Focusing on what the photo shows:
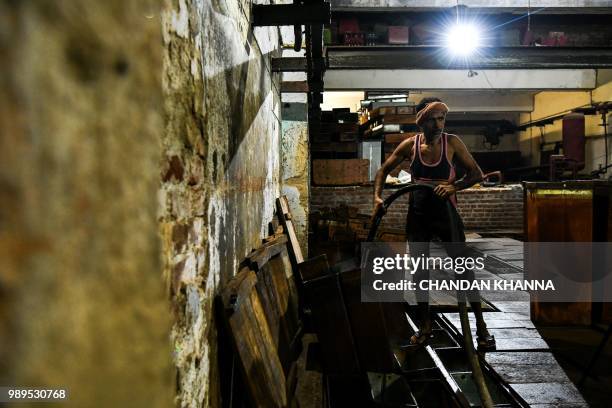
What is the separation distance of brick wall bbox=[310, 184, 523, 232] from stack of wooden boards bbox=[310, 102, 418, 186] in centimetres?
26

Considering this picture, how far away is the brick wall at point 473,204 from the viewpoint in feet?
30.7

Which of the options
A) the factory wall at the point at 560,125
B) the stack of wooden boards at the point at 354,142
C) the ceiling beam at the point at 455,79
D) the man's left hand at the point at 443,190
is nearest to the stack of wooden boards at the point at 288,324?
the man's left hand at the point at 443,190

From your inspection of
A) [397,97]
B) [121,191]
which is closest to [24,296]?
[121,191]

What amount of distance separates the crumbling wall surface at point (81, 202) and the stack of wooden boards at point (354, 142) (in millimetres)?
8858

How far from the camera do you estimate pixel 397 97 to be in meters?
11.1

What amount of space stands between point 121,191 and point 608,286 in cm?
478

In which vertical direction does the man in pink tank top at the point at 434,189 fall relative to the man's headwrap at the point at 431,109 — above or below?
below

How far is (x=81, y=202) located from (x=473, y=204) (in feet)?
33.1

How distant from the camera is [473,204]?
9.60 metres

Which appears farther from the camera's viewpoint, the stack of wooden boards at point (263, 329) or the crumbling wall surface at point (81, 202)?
the stack of wooden boards at point (263, 329)

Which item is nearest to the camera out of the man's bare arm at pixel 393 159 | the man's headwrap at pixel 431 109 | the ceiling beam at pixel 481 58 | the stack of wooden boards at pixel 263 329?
the stack of wooden boards at pixel 263 329

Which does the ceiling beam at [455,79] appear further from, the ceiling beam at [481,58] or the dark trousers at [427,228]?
the dark trousers at [427,228]

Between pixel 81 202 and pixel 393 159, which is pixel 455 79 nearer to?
pixel 393 159

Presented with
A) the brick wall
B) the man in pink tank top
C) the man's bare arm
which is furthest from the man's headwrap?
the brick wall
